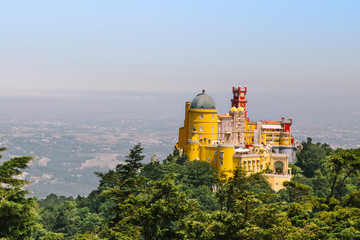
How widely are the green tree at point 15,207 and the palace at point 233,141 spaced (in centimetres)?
4724

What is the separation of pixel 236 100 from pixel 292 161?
50.9 ft

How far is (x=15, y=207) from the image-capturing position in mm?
27812

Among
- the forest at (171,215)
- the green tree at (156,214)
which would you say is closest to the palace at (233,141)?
the forest at (171,215)

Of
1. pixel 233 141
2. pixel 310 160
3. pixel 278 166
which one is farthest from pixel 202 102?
pixel 310 160

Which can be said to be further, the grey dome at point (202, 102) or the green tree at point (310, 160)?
the green tree at point (310, 160)

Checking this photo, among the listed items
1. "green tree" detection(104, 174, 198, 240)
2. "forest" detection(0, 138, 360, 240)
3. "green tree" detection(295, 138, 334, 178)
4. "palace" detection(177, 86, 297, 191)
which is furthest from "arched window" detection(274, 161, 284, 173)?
"green tree" detection(104, 174, 198, 240)

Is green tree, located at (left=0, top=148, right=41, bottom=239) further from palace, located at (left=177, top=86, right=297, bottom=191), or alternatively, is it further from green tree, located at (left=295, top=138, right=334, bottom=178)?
green tree, located at (left=295, top=138, right=334, bottom=178)

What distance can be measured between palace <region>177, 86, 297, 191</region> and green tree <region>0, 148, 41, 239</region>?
47235 mm

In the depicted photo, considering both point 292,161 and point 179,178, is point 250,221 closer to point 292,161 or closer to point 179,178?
point 179,178

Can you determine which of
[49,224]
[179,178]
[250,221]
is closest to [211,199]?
[179,178]

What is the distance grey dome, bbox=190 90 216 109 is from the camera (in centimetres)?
8494

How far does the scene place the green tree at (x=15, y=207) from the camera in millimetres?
27891

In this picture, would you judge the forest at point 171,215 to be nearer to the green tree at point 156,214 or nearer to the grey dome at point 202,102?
the green tree at point 156,214

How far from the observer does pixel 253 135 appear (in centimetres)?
9331
